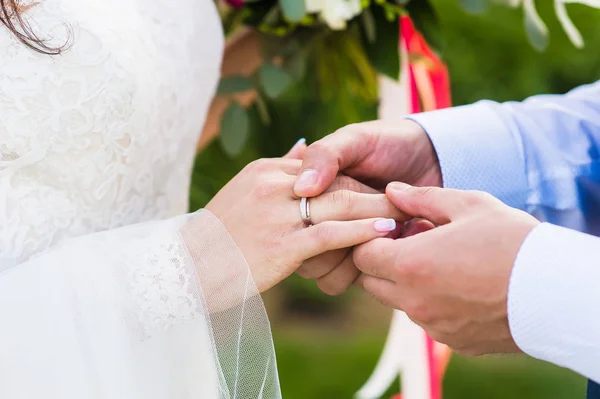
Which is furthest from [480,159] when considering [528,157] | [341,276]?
[341,276]

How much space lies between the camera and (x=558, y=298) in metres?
0.77

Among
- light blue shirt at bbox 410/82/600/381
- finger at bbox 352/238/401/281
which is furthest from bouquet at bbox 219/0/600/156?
finger at bbox 352/238/401/281

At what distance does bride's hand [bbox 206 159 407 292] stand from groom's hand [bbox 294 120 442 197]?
0.03 m

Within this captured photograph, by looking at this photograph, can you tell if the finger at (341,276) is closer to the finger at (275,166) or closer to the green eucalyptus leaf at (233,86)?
the finger at (275,166)

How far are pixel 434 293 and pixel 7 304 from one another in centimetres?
47

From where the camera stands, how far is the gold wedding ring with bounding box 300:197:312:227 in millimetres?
972

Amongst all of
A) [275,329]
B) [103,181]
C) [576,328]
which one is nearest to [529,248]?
[576,328]

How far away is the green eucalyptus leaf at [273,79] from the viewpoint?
1.26m

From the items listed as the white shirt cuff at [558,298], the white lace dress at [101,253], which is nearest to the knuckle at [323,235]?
the white lace dress at [101,253]

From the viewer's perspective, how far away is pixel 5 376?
30.5 inches

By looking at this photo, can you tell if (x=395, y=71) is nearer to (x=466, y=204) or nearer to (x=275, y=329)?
(x=466, y=204)

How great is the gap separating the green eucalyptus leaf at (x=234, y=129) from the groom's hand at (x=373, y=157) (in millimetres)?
275

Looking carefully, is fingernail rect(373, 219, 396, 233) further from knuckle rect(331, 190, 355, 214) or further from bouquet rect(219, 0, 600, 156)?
bouquet rect(219, 0, 600, 156)

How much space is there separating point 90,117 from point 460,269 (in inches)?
18.6
